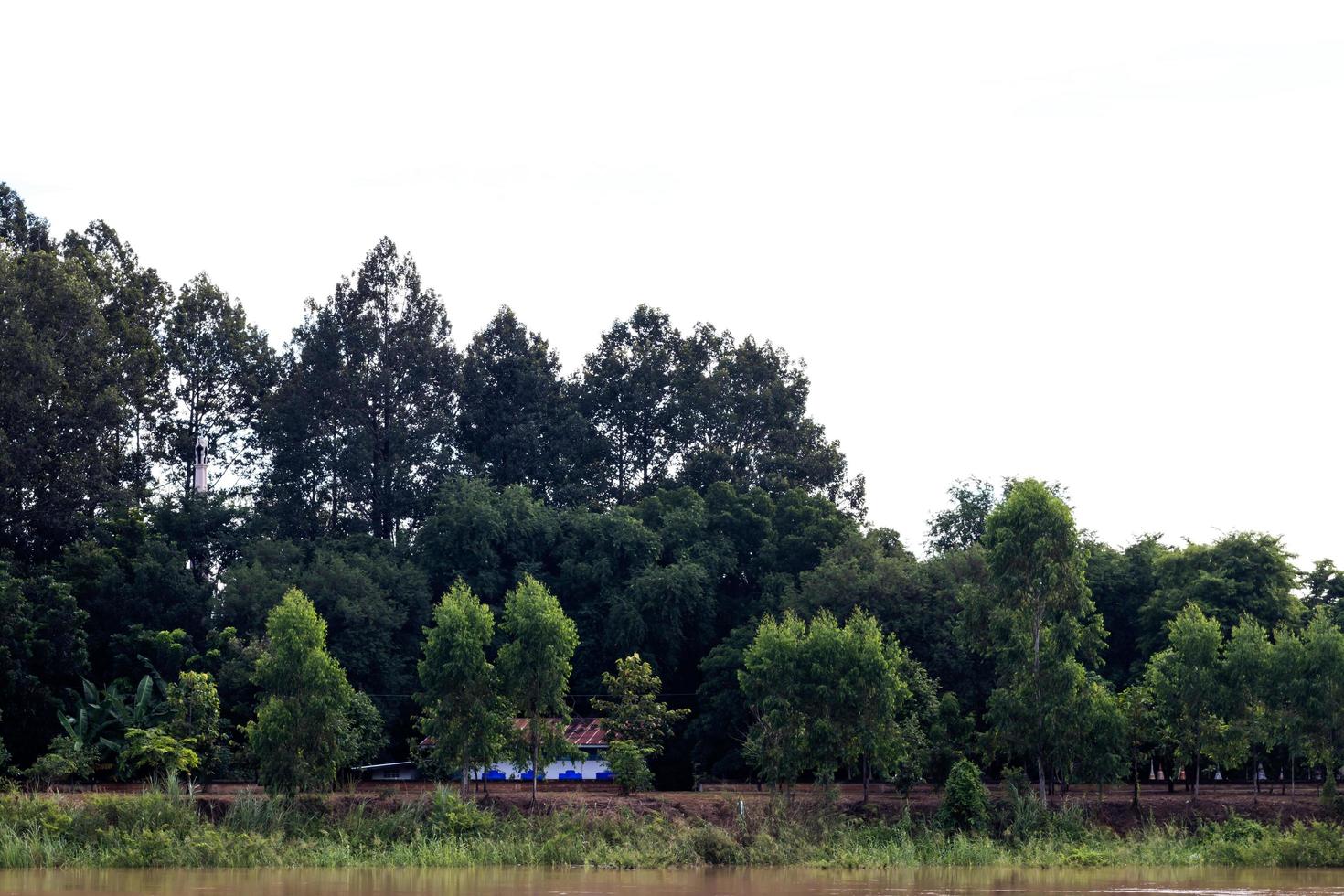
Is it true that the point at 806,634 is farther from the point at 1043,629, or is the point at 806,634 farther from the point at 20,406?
the point at 20,406

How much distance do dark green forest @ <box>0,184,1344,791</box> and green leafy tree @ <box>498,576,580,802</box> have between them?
1.00 m

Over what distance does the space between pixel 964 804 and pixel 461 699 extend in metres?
15.2

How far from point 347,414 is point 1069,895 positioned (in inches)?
1726

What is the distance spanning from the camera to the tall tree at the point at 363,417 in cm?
6825

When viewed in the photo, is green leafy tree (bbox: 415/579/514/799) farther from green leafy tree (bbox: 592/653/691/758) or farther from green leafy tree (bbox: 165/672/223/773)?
green leafy tree (bbox: 165/672/223/773)

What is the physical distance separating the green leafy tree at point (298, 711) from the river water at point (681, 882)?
5234mm

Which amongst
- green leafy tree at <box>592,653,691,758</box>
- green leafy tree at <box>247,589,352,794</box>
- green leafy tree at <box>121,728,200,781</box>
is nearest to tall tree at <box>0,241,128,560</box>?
green leafy tree at <box>121,728,200,781</box>

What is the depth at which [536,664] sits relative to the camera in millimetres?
46406

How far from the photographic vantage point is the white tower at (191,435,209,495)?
68.1m

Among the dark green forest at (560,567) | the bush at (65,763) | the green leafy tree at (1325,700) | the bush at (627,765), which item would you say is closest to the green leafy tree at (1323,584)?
the dark green forest at (560,567)

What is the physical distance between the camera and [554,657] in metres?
46.4

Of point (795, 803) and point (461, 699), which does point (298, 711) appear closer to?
point (461, 699)

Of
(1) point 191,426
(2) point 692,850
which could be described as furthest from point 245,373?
(2) point 692,850

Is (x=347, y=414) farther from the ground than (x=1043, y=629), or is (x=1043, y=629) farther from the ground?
(x=347, y=414)
